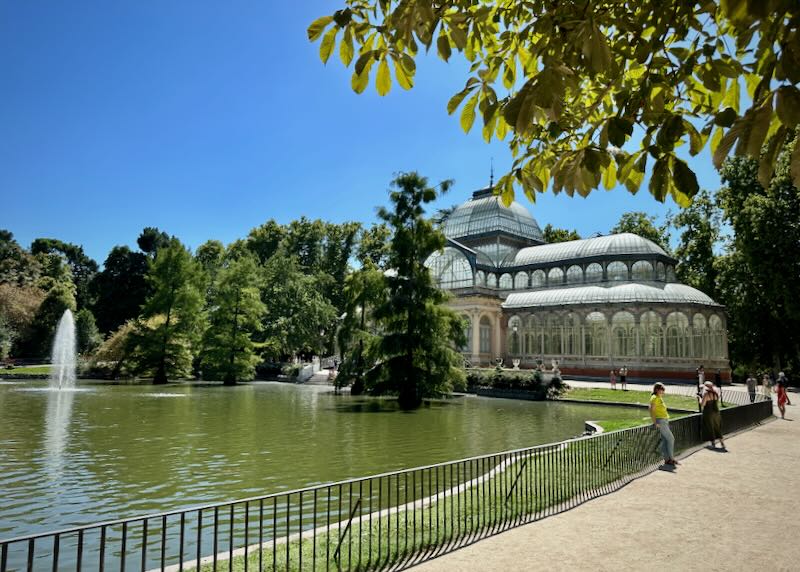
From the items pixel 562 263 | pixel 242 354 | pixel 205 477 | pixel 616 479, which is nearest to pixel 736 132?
pixel 616 479

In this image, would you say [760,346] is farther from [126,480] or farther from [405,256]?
[126,480]

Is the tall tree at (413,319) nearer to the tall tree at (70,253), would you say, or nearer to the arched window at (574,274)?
the arched window at (574,274)

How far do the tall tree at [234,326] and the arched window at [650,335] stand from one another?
2707 centimetres

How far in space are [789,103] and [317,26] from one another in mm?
2425

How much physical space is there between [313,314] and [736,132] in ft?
152

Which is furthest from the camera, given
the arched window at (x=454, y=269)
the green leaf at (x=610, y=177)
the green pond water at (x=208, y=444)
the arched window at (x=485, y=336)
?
the arched window at (x=454, y=269)

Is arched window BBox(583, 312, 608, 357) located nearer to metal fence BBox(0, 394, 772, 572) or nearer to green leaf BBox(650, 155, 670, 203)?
metal fence BBox(0, 394, 772, 572)

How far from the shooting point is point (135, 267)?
6550 centimetres

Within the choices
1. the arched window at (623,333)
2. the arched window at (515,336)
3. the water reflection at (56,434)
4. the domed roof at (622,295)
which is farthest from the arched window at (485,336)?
the water reflection at (56,434)

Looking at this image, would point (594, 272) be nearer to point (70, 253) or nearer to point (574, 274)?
point (574, 274)

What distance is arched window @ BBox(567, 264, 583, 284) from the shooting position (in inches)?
1800

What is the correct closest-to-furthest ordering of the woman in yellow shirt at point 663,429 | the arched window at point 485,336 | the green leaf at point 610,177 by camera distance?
the green leaf at point 610,177 → the woman in yellow shirt at point 663,429 → the arched window at point 485,336

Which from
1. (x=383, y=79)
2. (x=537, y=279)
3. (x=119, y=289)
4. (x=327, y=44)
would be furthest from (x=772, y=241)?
(x=119, y=289)

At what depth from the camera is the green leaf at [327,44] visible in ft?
11.0
